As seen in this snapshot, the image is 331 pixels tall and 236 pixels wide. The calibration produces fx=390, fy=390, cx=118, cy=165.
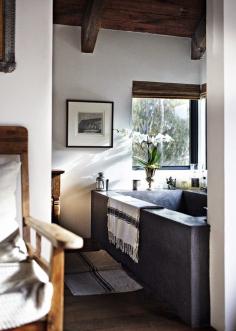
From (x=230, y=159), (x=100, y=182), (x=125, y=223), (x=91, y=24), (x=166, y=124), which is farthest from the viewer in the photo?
(x=166, y=124)

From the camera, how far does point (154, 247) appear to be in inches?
105

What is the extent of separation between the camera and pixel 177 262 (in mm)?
2385

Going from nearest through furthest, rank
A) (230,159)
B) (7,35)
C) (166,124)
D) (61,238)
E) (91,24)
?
(61,238)
(7,35)
(230,159)
(91,24)
(166,124)

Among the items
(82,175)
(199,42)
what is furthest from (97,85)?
(199,42)

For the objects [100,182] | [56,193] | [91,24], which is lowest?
[56,193]

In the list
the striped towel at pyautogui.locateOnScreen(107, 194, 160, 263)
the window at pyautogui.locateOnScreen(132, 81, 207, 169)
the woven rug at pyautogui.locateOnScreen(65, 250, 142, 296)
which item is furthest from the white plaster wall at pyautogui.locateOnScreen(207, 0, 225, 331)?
the window at pyautogui.locateOnScreen(132, 81, 207, 169)

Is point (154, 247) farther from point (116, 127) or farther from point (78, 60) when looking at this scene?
point (78, 60)

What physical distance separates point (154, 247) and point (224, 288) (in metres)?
0.64

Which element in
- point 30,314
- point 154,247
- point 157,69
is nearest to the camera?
point 30,314

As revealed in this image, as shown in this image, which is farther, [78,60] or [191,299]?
[78,60]

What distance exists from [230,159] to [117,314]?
1.19 meters

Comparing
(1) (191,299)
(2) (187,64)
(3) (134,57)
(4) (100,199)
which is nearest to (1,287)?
(1) (191,299)

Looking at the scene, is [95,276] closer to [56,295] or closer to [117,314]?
[117,314]

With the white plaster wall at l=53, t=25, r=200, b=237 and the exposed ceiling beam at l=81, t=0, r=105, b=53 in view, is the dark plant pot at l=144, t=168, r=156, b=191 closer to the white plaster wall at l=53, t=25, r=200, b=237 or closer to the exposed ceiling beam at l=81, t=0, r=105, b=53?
the white plaster wall at l=53, t=25, r=200, b=237
